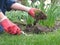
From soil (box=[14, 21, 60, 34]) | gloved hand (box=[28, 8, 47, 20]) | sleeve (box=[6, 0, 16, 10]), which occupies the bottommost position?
soil (box=[14, 21, 60, 34])

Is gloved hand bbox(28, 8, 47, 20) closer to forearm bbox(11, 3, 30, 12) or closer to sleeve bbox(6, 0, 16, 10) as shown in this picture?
forearm bbox(11, 3, 30, 12)

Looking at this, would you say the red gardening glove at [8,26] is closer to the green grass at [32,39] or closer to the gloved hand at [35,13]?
the green grass at [32,39]

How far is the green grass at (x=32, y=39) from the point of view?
407 centimetres

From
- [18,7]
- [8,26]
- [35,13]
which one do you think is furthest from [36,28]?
[8,26]

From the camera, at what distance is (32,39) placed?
428 centimetres

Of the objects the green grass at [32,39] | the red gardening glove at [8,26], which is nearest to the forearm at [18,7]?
the green grass at [32,39]

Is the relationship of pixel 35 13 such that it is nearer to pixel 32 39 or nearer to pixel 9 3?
pixel 32 39

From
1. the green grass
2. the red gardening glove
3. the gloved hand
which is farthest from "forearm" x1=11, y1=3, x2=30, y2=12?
the red gardening glove

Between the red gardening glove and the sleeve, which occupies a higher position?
the red gardening glove

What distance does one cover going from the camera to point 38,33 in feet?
15.6

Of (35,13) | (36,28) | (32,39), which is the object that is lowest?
(36,28)

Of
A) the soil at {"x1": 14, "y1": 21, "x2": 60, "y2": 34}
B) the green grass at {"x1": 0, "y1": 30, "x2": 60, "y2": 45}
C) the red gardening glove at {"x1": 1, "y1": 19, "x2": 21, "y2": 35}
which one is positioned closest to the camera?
the red gardening glove at {"x1": 1, "y1": 19, "x2": 21, "y2": 35}

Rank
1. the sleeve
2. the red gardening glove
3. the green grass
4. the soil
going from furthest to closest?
the soil < the sleeve < the green grass < the red gardening glove

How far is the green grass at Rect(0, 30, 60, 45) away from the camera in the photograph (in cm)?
407
